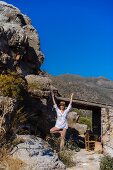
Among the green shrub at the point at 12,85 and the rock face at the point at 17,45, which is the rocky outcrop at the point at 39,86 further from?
the green shrub at the point at 12,85

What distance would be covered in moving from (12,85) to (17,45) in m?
5.40

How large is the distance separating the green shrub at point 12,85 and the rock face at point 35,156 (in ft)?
6.38

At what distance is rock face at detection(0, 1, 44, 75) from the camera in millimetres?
17922

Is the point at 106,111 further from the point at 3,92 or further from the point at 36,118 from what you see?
the point at 3,92

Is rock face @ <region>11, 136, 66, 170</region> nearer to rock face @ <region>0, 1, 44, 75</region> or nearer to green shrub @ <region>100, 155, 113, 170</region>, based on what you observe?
green shrub @ <region>100, 155, 113, 170</region>

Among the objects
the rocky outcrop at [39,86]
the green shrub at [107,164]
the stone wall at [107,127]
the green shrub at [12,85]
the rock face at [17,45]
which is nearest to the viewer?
the green shrub at [107,164]

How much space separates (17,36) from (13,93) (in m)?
5.90

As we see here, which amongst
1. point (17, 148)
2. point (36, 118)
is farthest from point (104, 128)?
point (17, 148)

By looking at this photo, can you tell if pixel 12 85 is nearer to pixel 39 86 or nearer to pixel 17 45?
pixel 39 86

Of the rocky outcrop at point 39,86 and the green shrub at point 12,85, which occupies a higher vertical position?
the rocky outcrop at point 39,86

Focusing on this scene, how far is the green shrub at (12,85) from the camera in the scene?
13797mm

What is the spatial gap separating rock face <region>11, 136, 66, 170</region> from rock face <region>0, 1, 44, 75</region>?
502 centimetres

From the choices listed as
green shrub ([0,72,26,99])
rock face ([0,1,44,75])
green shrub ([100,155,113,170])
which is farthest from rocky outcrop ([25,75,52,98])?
green shrub ([100,155,113,170])

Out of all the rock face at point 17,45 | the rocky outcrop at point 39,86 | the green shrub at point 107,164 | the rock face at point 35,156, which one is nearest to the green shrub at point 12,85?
the rock face at point 17,45
